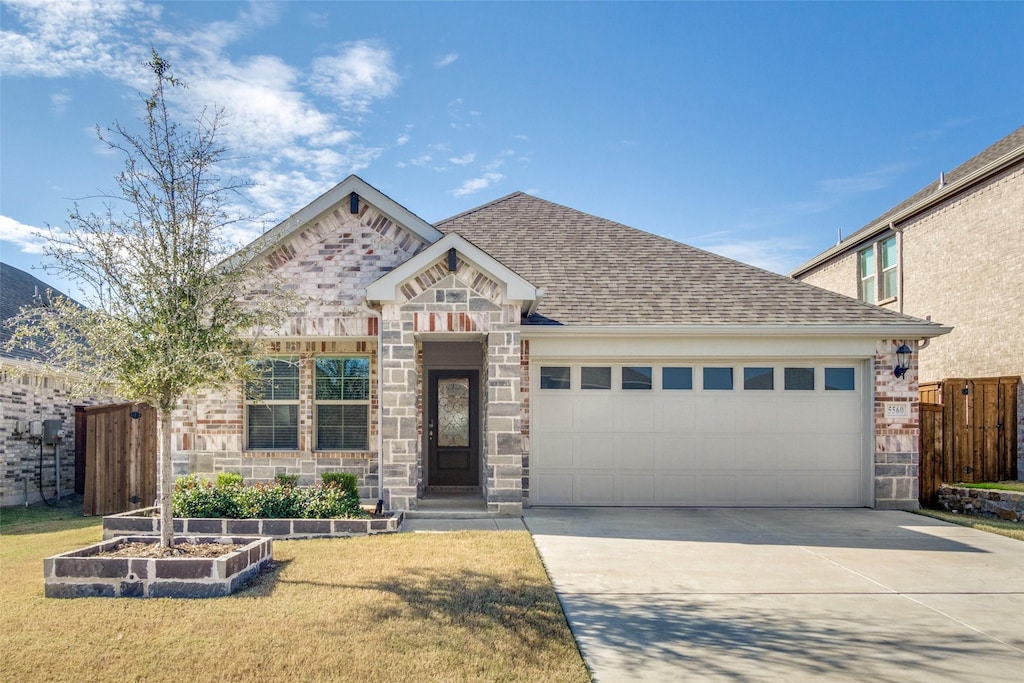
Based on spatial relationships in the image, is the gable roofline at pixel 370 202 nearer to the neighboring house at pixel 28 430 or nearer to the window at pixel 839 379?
the neighboring house at pixel 28 430

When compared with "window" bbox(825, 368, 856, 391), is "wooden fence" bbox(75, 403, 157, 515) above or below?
below

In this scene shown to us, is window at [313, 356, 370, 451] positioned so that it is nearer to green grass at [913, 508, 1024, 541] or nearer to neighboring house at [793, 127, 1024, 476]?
green grass at [913, 508, 1024, 541]

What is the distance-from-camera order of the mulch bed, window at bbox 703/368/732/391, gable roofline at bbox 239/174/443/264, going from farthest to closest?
window at bbox 703/368/732/391 < gable roofline at bbox 239/174/443/264 < the mulch bed

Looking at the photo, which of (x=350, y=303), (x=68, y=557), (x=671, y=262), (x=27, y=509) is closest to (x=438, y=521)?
(x=350, y=303)

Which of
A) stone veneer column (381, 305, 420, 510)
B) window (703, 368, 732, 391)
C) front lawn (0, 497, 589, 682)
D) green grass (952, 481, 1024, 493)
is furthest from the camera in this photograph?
window (703, 368, 732, 391)

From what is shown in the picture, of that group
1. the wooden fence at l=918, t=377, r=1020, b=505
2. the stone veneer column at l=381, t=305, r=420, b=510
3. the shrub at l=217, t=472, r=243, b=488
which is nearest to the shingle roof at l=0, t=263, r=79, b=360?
the shrub at l=217, t=472, r=243, b=488

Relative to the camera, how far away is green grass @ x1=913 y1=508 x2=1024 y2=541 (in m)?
8.90

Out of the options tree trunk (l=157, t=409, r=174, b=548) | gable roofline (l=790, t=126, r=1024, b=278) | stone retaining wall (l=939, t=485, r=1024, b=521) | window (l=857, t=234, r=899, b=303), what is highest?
gable roofline (l=790, t=126, r=1024, b=278)

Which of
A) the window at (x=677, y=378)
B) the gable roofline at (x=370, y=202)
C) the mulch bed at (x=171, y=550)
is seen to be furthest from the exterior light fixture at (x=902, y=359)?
the mulch bed at (x=171, y=550)

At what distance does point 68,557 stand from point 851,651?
6628 mm

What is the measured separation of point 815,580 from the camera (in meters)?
6.45

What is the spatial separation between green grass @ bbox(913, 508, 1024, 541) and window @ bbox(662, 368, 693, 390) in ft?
13.6

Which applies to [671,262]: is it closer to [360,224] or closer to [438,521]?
[360,224]

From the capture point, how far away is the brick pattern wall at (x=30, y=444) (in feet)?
37.8
